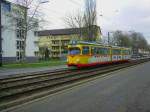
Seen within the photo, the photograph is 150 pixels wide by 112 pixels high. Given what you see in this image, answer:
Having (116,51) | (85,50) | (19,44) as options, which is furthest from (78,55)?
(19,44)

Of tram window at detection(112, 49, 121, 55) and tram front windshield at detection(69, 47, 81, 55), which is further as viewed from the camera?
tram window at detection(112, 49, 121, 55)

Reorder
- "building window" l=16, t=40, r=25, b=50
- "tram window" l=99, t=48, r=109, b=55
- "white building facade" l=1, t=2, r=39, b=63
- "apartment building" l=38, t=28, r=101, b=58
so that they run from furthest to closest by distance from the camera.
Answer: "apartment building" l=38, t=28, r=101, b=58
"building window" l=16, t=40, r=25, b=50
"white building facade" l=1, t=2, r=39, b=63
"tram window" l=99, t=48, r=109, b=55

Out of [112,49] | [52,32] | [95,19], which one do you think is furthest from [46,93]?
[52,32]

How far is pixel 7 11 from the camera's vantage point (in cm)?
6419

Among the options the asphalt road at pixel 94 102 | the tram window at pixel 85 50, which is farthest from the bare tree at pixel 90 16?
the asphalt road at pixel 94 102

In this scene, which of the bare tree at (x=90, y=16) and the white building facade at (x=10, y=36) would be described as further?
the white building facade at (x=10, y=36)

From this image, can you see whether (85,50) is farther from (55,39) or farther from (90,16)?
(55,39)

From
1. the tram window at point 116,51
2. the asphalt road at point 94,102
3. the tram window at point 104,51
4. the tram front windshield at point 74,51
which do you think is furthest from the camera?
the tram window at point 116,51

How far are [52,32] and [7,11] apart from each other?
279ft

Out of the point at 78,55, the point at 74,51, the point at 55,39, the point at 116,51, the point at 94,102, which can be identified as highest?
the point at 55,39

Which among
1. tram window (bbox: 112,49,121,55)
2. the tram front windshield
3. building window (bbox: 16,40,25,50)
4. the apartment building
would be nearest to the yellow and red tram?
the tram front windshield

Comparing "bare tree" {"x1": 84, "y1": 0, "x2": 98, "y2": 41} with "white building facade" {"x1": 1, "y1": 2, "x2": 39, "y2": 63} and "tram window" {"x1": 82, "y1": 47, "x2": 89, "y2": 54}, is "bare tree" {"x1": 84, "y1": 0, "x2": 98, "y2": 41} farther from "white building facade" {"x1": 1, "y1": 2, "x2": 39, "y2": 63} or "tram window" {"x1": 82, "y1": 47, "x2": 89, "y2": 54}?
"tram window" {"x1": 82, "y1": 47, "x2": 89, "y2": 54}

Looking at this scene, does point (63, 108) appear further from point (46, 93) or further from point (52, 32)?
point (52, 32)

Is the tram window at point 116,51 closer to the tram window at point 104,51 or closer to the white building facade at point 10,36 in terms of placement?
the tram window at point 104,51
